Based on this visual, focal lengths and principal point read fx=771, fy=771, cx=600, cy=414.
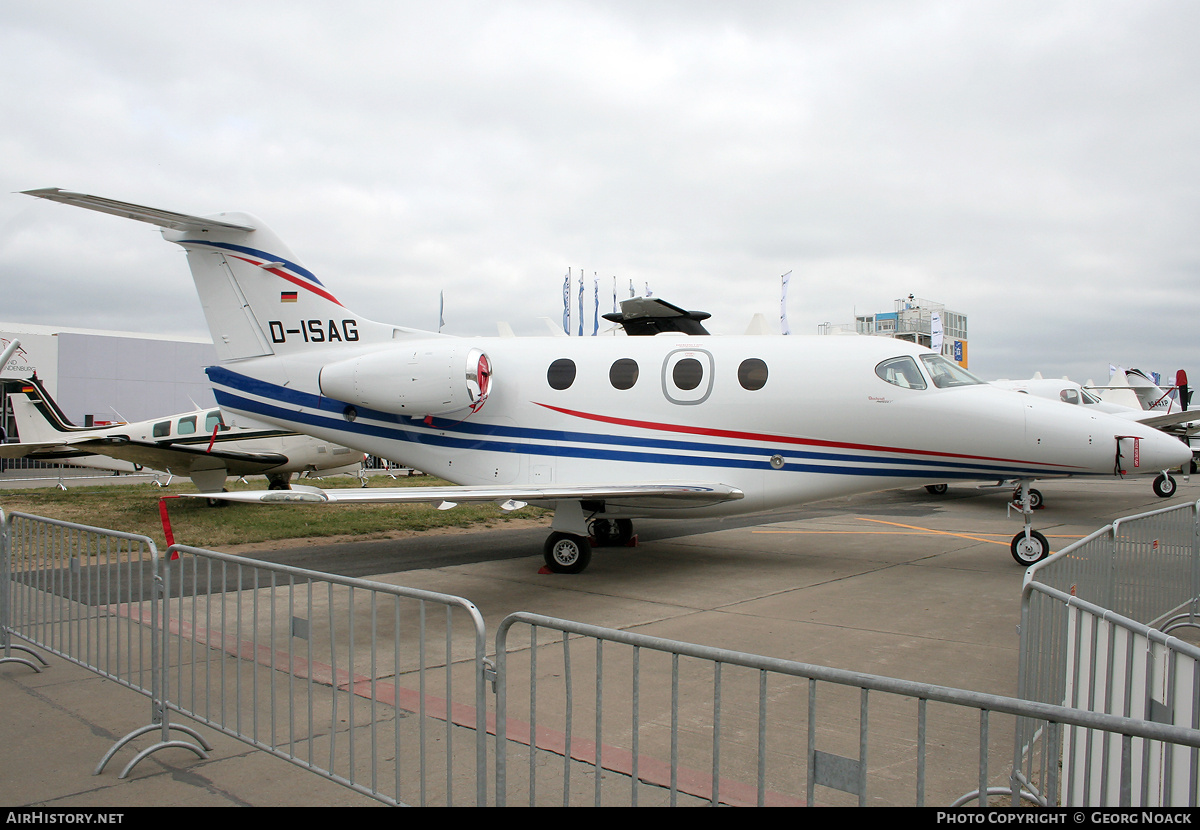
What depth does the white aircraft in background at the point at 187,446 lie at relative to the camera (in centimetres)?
1720

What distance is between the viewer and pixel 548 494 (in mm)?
9070

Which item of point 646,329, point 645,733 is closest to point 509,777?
point 645,733

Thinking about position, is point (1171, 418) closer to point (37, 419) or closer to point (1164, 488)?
point (1164, 488)

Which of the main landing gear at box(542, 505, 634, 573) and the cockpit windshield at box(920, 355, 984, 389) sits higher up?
the cockpit windshield at box(920, 355, 984, 389)

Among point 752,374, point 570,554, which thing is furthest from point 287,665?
point 752,374

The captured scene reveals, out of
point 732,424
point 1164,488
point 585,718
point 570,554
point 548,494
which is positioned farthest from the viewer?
point 1164,488

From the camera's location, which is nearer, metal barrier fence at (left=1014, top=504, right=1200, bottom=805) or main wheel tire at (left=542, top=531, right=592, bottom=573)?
metal barrier fence at (left=1014, top=504, right=1200, bottom=805)

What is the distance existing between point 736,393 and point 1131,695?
7.12 m

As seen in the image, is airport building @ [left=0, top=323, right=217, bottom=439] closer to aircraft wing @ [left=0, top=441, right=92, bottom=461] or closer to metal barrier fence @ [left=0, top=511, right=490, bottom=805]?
aircraft wing @ [left=0, top=441, right=92, bottom=461]

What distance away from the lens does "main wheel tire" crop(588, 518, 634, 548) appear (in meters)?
12.5

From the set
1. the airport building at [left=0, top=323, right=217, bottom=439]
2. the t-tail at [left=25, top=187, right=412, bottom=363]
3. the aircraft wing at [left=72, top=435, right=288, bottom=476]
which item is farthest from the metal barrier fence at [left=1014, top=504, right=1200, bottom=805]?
the airport building at [left=0, top=323, right=217, bottom=439]

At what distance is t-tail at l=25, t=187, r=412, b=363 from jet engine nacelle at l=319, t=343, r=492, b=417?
3.64 ft

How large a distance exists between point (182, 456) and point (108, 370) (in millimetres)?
36488

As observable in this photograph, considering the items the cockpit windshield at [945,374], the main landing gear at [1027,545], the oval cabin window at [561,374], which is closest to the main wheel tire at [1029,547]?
the main landing gear at [1027,545]
